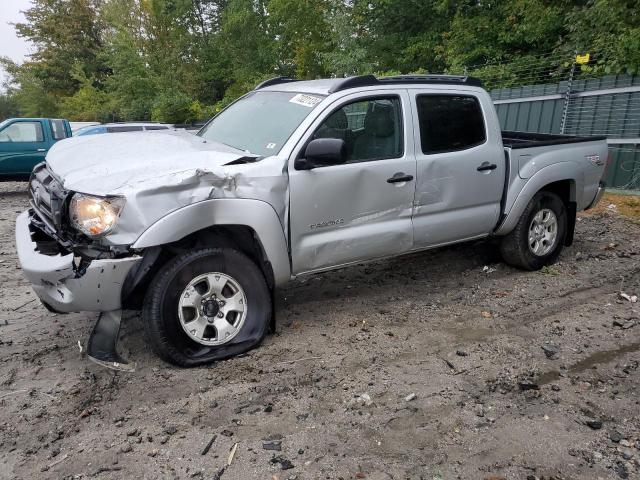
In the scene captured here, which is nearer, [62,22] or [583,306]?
[583,306]

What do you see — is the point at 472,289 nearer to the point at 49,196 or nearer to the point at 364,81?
the point at 364,81

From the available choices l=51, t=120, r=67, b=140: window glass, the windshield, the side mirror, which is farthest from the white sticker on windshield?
l=51, t=120, r=67, b=140: window glass

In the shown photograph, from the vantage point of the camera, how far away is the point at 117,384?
3.13 m

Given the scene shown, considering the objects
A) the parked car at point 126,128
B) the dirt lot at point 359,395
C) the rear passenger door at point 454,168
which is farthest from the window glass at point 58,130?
the rear passenger door at point 454,168

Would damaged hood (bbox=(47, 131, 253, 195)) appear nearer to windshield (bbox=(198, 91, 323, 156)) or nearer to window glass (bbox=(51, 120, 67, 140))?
windshield (bbox=(198, 91, 323, 156))

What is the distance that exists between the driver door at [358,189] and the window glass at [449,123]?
19 cm

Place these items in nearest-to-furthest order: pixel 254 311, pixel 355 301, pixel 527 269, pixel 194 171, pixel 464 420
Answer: pixel 464 420 → pixel 194 171 → pixel 254 311 → pixel 355 301 → pixel 527 269

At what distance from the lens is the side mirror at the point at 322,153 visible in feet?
11.0

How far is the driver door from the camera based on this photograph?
3.55m

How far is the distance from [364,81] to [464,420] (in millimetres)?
2584

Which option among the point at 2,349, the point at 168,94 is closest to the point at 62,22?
the point at 168,94

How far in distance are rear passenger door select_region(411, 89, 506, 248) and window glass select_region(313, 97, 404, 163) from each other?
8.1 inches

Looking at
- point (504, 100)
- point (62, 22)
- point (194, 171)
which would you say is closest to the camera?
point (194, 171)

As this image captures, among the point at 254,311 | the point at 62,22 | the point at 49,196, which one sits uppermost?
the point at 62,22
